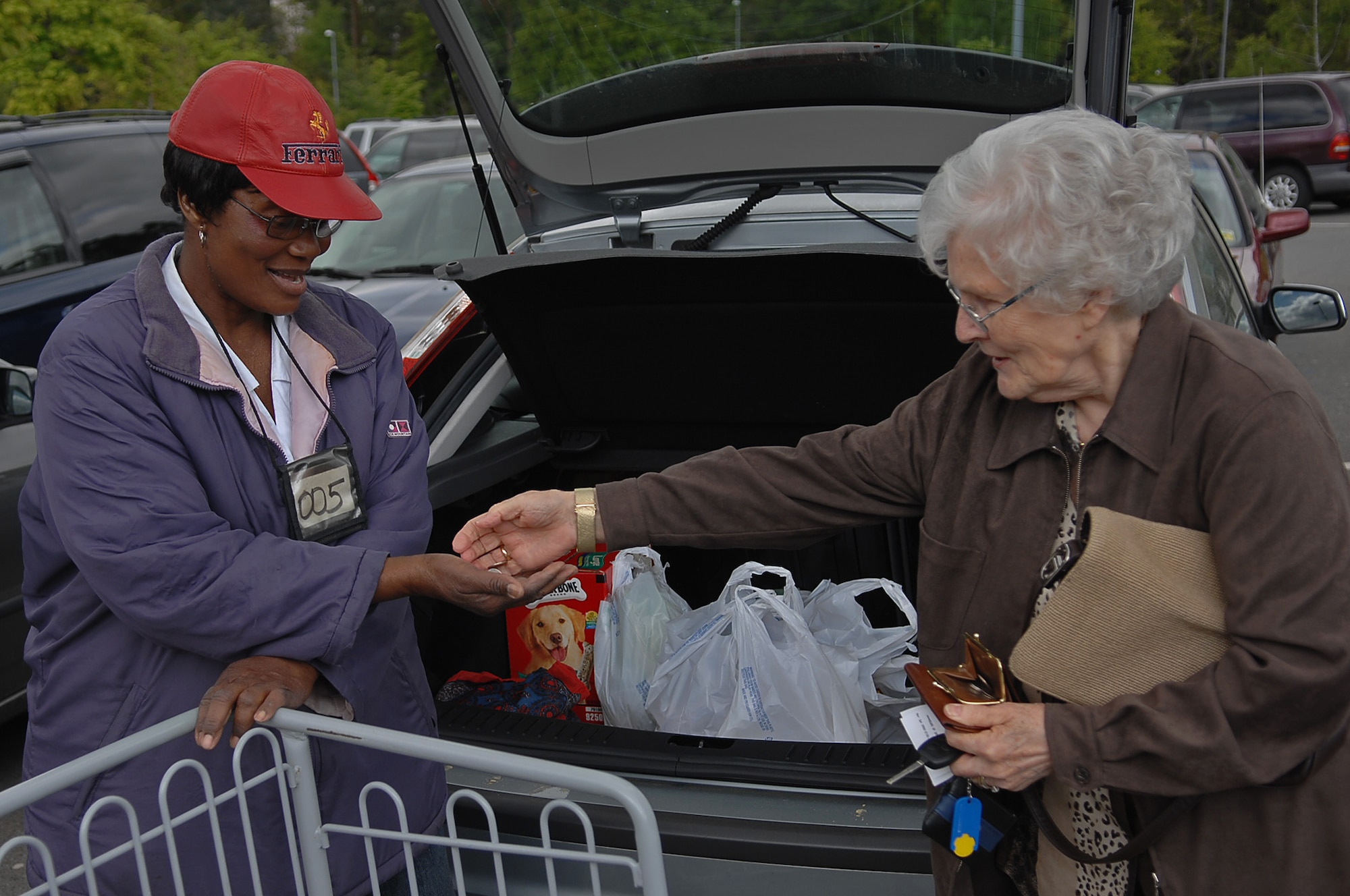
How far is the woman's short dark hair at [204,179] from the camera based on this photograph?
1738 millimetres

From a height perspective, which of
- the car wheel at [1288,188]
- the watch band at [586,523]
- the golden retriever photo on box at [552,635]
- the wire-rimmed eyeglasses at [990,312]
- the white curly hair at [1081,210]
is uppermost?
the white curly hair at [1081,210]

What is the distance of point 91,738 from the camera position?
169 centimetres

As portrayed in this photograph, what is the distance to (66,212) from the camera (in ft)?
18.8

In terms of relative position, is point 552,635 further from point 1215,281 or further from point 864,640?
point 1215,281

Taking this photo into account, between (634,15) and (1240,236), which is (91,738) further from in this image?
(1240,236)

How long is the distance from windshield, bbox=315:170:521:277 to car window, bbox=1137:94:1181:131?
33.2 ft

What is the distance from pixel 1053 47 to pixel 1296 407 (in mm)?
1613

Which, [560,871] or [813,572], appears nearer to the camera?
[560,871]

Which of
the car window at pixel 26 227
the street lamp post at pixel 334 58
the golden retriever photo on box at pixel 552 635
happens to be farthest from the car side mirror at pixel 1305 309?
the street lamp post at pixel 334 58

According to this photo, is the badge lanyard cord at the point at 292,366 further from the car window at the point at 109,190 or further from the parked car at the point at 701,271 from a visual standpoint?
the car window at the point at 109,190

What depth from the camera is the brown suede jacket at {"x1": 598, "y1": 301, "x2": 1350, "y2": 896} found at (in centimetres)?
137

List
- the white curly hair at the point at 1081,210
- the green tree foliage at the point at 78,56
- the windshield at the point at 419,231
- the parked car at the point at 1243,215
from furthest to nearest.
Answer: the green tree foliage at the point at 78,56 → the windshield at the point at 419,231 → the parked car at the point at 1243,215 → the white curly hair at the point at 1081,210

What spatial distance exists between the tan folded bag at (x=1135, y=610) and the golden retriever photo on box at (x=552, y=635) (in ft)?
5.59

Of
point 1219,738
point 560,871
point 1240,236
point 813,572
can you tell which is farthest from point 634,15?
point 1240,236
